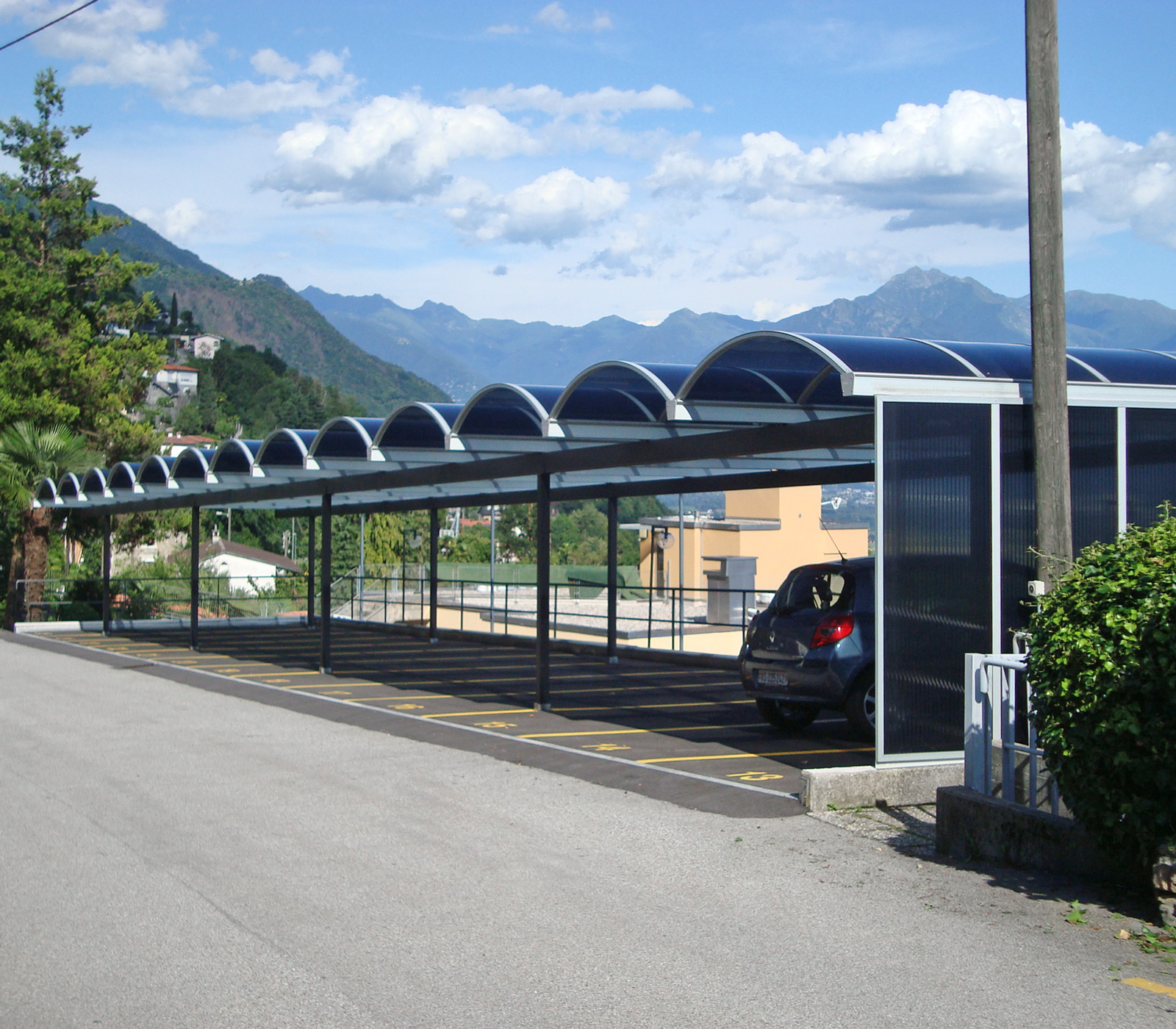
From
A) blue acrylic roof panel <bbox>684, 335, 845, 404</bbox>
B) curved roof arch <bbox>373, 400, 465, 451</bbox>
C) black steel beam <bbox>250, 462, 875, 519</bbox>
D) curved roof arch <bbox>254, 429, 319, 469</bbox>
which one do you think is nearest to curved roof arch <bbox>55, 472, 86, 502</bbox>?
black steel beam <bbox>250, 462, 875, 519</bbox>

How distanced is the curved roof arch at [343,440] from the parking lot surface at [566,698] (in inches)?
129

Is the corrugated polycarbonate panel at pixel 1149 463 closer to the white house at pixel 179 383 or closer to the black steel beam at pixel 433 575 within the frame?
the black steel beam at pixel 433 575

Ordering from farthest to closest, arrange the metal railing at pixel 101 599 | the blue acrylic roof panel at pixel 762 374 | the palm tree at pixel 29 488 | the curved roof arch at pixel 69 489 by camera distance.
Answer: the metal railing at pixel 101 599 < the palm tree at pixel 29 488 < the curved roof arch at pixel 69 489 < the blue acrylic roof panel at pixel 762 374

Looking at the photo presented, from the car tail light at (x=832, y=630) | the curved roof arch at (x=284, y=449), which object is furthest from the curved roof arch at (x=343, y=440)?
the car tail light at (x=832, y=630)

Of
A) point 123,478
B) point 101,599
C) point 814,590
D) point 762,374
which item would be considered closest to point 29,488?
point 101,599

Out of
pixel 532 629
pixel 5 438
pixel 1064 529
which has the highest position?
pixel 5 438

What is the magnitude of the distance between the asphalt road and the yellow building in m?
45.9

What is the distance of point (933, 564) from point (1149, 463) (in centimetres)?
220

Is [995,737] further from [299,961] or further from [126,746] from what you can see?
[126,746]

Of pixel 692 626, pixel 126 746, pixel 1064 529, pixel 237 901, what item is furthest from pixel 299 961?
pixel 692 626

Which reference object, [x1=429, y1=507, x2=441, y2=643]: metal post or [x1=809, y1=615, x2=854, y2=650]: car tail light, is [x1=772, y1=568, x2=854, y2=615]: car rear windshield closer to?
[x1=809, y1=615, x2=854, y2=650]: car tail light

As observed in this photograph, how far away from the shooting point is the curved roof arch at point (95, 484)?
88.7 feet

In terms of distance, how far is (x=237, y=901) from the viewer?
6.64m

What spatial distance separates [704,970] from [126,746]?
8.44m
